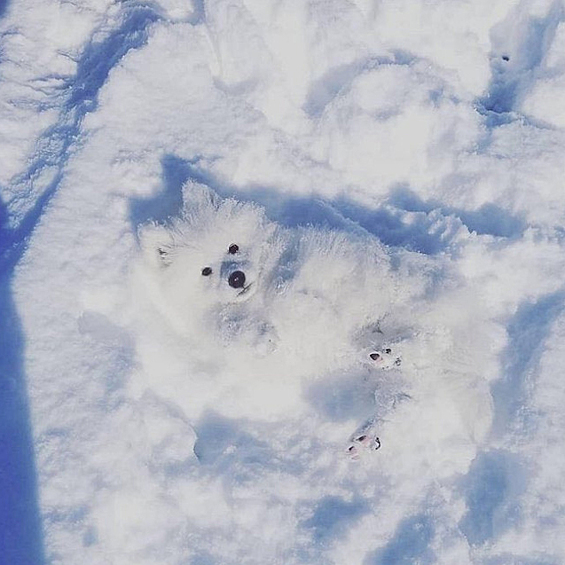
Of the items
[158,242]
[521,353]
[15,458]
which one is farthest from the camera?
[521,353]

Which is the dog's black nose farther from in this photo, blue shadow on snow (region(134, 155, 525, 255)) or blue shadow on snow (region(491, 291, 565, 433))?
blue shadow on snow (region(491, 291, 565, 433))

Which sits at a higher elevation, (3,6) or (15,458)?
(3,6)

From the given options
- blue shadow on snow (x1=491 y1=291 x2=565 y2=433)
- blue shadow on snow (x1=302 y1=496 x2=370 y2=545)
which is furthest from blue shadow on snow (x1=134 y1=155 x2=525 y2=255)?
blue shadow on snow (x1=302 y1=496 x2=370 y2=545)

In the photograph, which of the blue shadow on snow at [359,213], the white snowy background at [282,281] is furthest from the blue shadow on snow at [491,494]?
the blue shadow on snow at [359,213]

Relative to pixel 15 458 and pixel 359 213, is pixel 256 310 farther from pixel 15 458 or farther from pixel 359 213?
pixel 15 458

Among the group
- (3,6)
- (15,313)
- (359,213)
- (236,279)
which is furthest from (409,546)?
(3,6)

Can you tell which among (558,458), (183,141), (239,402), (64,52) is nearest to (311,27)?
(183,141)
